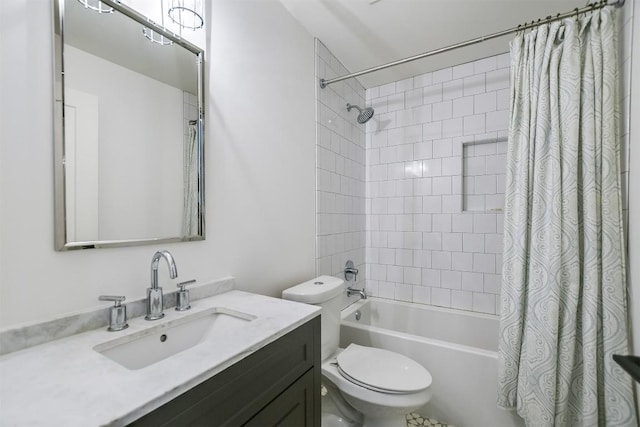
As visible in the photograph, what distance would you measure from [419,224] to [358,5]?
5.49ft

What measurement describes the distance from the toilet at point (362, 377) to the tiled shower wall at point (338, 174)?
436 mm

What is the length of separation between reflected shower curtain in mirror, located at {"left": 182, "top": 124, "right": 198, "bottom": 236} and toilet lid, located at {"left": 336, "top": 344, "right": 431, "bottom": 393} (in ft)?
3.33

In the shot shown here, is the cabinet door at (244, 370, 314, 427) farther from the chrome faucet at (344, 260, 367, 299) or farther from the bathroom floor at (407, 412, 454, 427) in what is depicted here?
the chrome faucet at (344, 260, 367, 299)

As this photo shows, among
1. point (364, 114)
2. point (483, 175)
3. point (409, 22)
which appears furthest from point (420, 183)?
point (409, 22)

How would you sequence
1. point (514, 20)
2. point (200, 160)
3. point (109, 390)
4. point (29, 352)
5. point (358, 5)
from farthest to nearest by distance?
point (514, 20) → point (358, 5) → point (200, 160) → point (29, 352) → point (109, 390)

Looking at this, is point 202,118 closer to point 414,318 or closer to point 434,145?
point 434,145

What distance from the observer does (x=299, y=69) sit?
5.99 feet

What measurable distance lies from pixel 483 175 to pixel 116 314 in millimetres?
2464

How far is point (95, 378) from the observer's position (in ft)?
1.95

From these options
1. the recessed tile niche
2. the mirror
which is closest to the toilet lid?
the mirror

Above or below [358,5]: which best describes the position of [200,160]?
below

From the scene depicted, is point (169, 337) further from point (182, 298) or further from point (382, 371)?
point (382, 371)

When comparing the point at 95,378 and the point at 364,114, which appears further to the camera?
the point at 364,114

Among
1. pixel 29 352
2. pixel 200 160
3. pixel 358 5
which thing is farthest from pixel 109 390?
pixel 358 5
